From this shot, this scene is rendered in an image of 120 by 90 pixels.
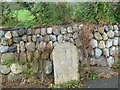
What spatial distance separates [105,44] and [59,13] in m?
1.44

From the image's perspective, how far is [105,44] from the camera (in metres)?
4.69

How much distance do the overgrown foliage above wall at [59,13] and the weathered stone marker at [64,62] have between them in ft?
3.19

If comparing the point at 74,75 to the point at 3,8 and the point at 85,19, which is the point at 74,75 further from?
the point at 3,8

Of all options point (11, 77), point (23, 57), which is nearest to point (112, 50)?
point (23, 57)

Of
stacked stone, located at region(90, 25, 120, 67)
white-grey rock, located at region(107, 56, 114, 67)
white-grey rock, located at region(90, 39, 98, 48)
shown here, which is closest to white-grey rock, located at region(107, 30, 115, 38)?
stacked stone, located at region(90, 25, 120, 67)

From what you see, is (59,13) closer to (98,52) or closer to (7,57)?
(98,52)

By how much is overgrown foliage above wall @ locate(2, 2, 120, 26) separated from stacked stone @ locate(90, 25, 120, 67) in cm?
31

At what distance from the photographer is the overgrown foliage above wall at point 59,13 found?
4.74 m

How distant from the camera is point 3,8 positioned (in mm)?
4852

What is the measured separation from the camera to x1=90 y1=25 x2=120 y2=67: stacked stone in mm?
4613

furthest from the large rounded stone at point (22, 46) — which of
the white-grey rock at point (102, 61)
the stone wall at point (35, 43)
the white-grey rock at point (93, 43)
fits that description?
the white-grey rock at point (102, 61)

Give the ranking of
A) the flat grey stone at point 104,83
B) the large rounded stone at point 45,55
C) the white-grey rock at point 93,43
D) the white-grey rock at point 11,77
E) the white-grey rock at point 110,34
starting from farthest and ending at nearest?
the white-grey rock at point 110,34 → the white-grey rock at point 93,43 → the large rounded stone at point 45,55 → the white-grey rock at point 11,77 → the flat grey stone at point 104,83

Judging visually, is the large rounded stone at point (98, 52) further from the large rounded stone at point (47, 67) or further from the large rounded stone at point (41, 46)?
the large rounded stone at point (41, 46)

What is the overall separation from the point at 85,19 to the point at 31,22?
144cm
